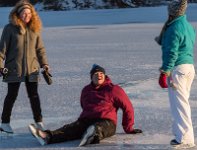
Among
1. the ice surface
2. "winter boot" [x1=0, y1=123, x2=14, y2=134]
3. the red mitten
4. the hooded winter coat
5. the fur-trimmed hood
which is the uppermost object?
the fur-trimmed hood

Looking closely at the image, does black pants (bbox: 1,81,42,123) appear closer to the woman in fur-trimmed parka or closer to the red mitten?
the woman in fur-trimmed parka

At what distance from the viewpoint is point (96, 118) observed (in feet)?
17.9

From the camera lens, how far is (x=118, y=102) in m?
5.54

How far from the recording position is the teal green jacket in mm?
4777

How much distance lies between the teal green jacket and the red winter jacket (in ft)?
2.68

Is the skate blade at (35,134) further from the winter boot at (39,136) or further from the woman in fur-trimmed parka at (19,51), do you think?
the woman in fur-trimmed parka at (19,51)

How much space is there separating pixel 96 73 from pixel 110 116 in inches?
17.5

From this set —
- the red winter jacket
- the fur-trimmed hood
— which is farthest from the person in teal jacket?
the fur-trimmed hood

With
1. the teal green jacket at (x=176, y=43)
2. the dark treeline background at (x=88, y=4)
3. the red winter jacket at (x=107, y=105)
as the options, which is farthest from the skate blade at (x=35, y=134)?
the dark treeline background at (x=88, y=4)

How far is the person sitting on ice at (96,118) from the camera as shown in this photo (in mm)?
5254

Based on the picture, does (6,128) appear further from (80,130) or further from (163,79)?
(163,79)

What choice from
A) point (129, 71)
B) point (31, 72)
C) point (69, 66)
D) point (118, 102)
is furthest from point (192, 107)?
point (69, 66)

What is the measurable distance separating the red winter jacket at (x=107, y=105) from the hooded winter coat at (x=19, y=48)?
60 centimetres

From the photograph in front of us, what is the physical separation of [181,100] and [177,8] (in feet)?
2.59
